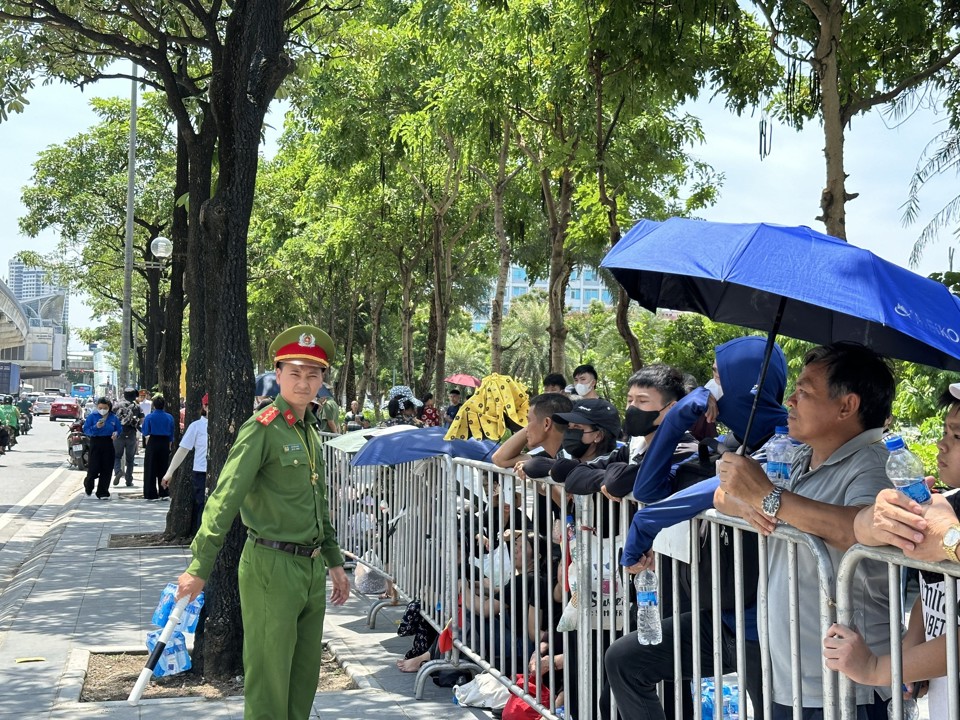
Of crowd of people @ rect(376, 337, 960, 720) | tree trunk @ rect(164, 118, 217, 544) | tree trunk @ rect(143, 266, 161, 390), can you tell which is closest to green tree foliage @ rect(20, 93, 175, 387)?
tree trunk @ rect(143, 266, 161, 390)

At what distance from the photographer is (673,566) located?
12.5ft

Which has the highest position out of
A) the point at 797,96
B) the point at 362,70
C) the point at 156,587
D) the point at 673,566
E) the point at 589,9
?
the point at 362,70

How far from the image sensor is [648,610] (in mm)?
3842

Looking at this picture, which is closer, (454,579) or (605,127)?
(454,579)

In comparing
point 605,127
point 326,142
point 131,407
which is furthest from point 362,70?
point 131,407

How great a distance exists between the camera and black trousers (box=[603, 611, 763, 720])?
3.70 meters

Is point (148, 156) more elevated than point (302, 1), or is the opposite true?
point (148, 156)

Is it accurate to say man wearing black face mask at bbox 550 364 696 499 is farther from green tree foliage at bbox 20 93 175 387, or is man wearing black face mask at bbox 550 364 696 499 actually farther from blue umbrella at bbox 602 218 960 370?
green tree foliage at bbox 20 93 175 387

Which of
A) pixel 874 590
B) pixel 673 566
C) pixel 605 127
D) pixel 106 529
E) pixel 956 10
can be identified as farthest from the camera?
pixel 605 127

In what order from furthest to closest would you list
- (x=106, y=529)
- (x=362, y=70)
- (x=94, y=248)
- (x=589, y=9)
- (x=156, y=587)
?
1. (x=94, y=248)
2. (x=362, y=70)
3. (x=106, y=529)
4. (x=589, y=9)
5. (x=156, y=587)

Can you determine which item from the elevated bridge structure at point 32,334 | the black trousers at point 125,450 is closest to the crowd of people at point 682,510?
the black trousers at point 125,450

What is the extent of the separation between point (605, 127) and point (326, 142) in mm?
7039

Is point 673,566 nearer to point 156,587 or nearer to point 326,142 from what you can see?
point 156,587

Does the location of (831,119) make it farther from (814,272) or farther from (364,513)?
(814,272)
